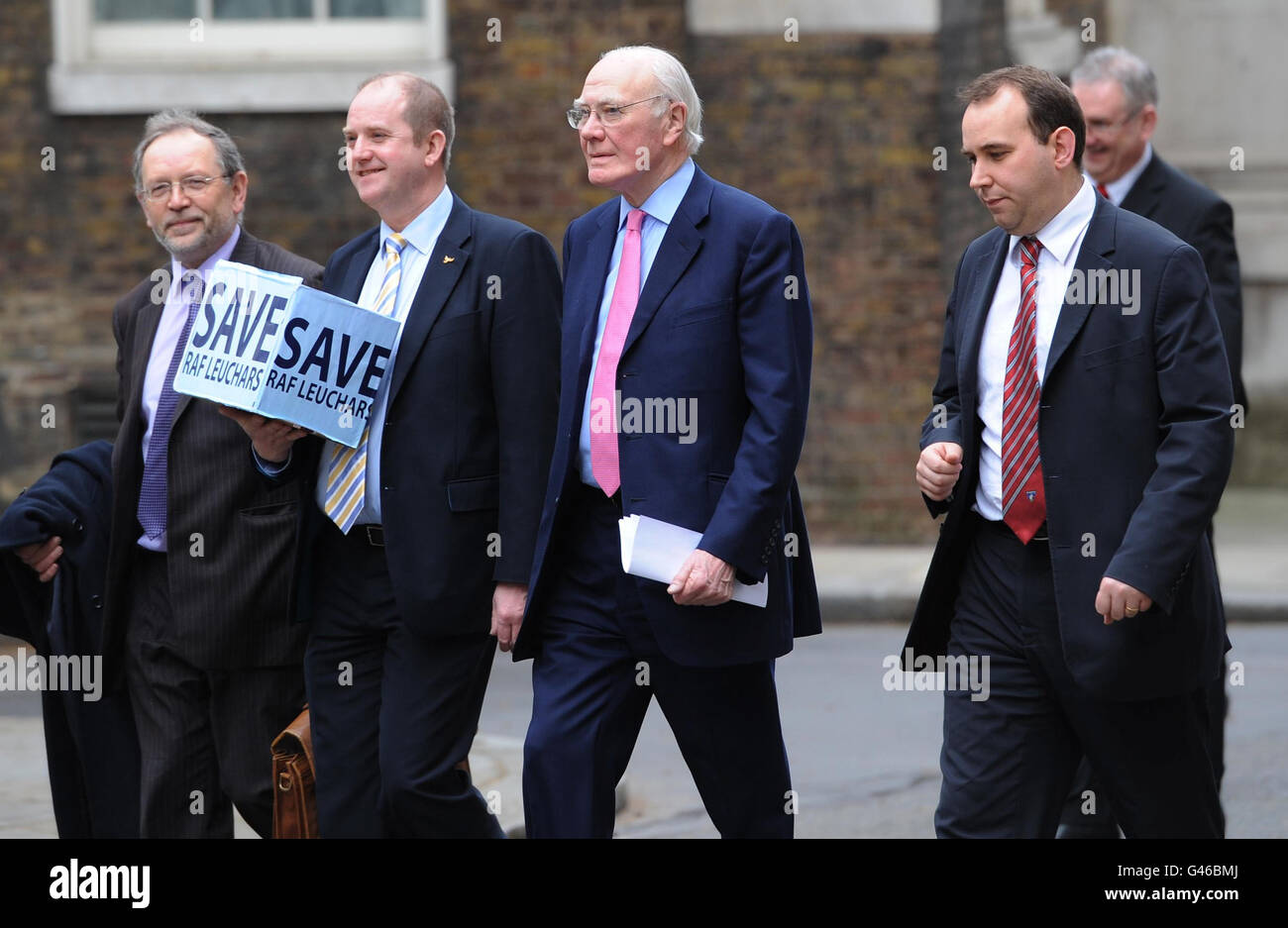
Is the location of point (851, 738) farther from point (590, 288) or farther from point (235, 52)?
point (235, 52)

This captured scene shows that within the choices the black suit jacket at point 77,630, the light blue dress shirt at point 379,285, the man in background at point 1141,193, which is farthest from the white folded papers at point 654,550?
the man in background at point 1141,193

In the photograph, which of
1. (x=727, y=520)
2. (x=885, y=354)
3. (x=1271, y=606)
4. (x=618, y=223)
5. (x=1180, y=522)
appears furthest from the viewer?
(x=885, y=354)

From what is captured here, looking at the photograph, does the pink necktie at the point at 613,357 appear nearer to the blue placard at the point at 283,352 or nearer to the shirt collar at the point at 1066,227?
the blue placard at the point at 283,352

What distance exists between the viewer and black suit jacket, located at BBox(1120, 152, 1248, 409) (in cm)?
571

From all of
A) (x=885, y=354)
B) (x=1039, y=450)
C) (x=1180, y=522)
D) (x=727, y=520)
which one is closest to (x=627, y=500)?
(x=727, y=520)

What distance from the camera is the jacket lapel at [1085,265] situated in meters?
4.07

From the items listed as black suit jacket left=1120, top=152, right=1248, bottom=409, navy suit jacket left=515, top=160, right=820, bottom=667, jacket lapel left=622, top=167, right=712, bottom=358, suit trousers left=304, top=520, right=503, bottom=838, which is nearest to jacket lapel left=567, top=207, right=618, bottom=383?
navy suit jacket left=515, top=160, right=820, bottom=667

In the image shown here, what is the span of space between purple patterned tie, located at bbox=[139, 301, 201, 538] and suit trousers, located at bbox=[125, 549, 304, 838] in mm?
98

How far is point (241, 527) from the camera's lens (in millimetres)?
4895

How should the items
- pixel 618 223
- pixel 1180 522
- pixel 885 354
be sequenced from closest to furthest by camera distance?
pixel 1180 522 → pixel 618 223 → pixel 885 354

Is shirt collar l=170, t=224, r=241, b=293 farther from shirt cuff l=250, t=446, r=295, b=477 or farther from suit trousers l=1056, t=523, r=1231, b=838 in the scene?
suit trousers l=1056, t=523, r=1231, b=838

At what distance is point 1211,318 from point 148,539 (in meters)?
2.62

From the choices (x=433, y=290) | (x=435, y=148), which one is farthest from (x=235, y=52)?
(x=433, y=290)
